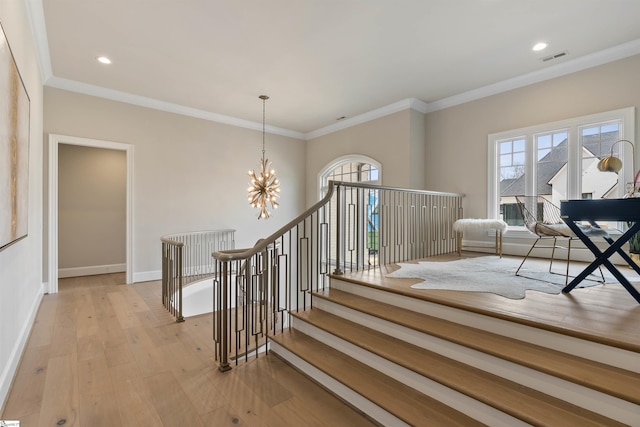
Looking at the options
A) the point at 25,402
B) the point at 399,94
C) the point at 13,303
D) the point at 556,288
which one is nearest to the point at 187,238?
the point at 13,303

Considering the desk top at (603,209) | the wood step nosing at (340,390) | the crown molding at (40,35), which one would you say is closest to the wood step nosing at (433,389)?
the wood step nosing at (340,390)

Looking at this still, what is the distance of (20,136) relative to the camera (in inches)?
101

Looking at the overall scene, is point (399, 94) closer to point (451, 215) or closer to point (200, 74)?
point (451, 215)

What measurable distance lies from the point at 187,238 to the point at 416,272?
176 inches

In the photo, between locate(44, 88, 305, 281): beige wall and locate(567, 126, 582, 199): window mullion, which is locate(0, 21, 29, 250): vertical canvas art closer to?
locate(44, 88, 305, 281): beige wall

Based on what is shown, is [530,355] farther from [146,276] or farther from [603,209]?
[146,276]

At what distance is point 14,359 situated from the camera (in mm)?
2340

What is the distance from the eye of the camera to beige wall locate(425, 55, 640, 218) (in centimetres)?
395

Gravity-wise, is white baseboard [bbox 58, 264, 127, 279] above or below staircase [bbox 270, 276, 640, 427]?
below

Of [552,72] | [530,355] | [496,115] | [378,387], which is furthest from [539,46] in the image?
[378,387]

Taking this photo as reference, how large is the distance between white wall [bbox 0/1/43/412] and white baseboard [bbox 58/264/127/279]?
213cm

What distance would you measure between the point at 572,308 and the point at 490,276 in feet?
3.37

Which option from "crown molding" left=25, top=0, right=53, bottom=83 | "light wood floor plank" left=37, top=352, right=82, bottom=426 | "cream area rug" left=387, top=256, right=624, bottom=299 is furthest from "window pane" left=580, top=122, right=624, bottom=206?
"crown molding" left=25, top=0, right=53, bottom=83

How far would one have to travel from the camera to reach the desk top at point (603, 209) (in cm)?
217
